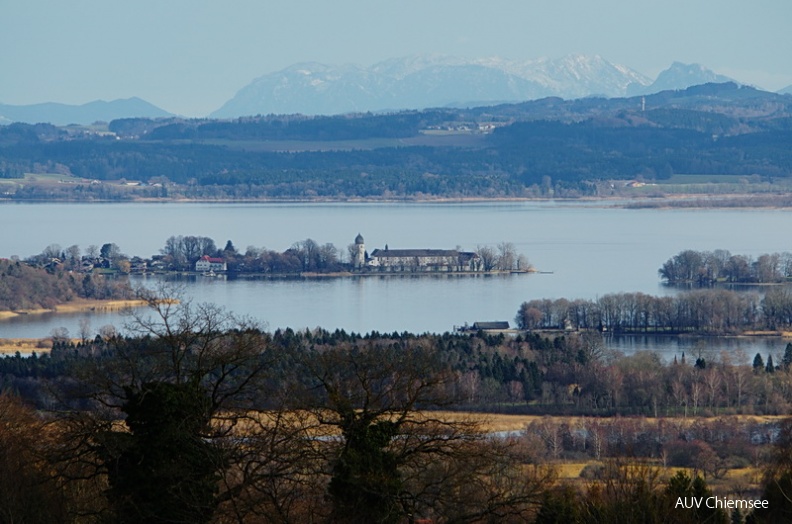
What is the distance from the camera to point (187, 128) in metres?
113

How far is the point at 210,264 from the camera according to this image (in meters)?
39.0

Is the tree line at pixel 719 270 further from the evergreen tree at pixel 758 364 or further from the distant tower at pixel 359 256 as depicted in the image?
the evergreen tree at pixel 758 364

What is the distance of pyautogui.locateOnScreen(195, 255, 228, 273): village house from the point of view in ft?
127

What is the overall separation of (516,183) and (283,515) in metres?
79.6

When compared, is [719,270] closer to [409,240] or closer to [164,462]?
[409,240]

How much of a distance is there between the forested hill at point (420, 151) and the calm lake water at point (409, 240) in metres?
8.51

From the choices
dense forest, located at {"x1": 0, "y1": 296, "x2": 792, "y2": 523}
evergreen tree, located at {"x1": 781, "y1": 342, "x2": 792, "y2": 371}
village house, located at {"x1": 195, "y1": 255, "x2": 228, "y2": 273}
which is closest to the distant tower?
village house, located at {"x1": 195, "y1": 255, "x2": 228, "y2": 273}

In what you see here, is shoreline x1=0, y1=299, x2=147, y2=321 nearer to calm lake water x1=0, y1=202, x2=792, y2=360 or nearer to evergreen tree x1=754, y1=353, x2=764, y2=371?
calm lake water x1=0, y1=202, x2=792, y2=360

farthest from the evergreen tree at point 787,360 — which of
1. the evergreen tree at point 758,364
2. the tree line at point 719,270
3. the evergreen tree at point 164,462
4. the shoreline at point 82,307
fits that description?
the tree line at point 719,270

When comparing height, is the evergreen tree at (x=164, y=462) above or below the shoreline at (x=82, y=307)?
above

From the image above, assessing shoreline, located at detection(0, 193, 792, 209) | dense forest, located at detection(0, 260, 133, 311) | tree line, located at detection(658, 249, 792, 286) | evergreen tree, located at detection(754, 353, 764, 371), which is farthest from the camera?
shoreline, located at detection(0, 193, 792, 209)

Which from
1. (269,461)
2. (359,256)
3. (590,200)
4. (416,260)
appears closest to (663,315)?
(416,260)

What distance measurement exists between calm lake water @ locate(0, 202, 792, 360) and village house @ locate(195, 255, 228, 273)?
9.07ft

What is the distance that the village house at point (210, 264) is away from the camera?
38.6 meters
